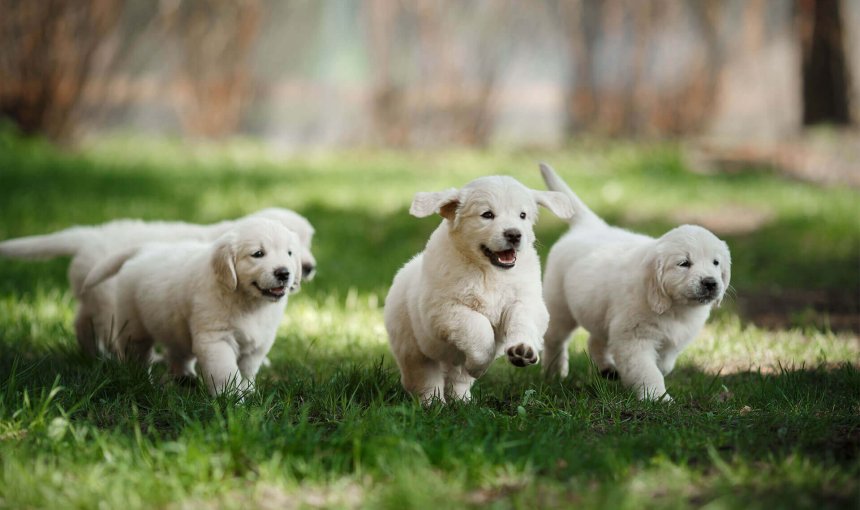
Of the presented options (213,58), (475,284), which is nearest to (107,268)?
(475,284)

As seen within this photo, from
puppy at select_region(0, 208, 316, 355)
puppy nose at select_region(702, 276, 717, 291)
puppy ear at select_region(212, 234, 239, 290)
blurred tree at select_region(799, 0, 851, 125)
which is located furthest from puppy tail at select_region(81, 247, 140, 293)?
blurred tree at select_region(799, 0, 851, 125)

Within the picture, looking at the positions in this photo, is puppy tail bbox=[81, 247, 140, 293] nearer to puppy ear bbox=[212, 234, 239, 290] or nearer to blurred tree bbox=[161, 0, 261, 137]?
puppy ear bbox=[212, 234, 239, 290]

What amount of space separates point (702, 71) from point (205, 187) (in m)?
7.51

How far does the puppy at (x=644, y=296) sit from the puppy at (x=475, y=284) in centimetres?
59

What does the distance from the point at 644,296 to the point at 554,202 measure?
0.68 m

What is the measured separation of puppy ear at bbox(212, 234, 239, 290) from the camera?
173 inches

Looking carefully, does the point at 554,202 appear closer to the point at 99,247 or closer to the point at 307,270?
the point at 307,270

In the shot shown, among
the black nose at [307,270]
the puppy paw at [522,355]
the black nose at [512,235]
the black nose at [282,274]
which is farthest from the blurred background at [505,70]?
the puppy paw at [522,355]

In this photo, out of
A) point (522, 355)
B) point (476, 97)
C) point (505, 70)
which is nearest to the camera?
point (522, 355)

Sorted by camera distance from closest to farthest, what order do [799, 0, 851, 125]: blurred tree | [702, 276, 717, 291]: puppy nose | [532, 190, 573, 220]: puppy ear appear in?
[532, 190, 573, 220]: puppy ear → [702, 276, 717, 291]: puppy nose → [799, 0, 851, 125]: blurred tree

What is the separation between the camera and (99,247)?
5.46 meters

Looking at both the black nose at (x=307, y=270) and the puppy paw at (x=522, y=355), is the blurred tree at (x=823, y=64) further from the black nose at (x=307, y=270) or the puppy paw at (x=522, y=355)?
the puppy paw at (x=522, y=355)

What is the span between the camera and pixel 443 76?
13195mm

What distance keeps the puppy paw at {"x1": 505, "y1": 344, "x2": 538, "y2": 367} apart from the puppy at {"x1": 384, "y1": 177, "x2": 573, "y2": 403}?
9 centimetres
